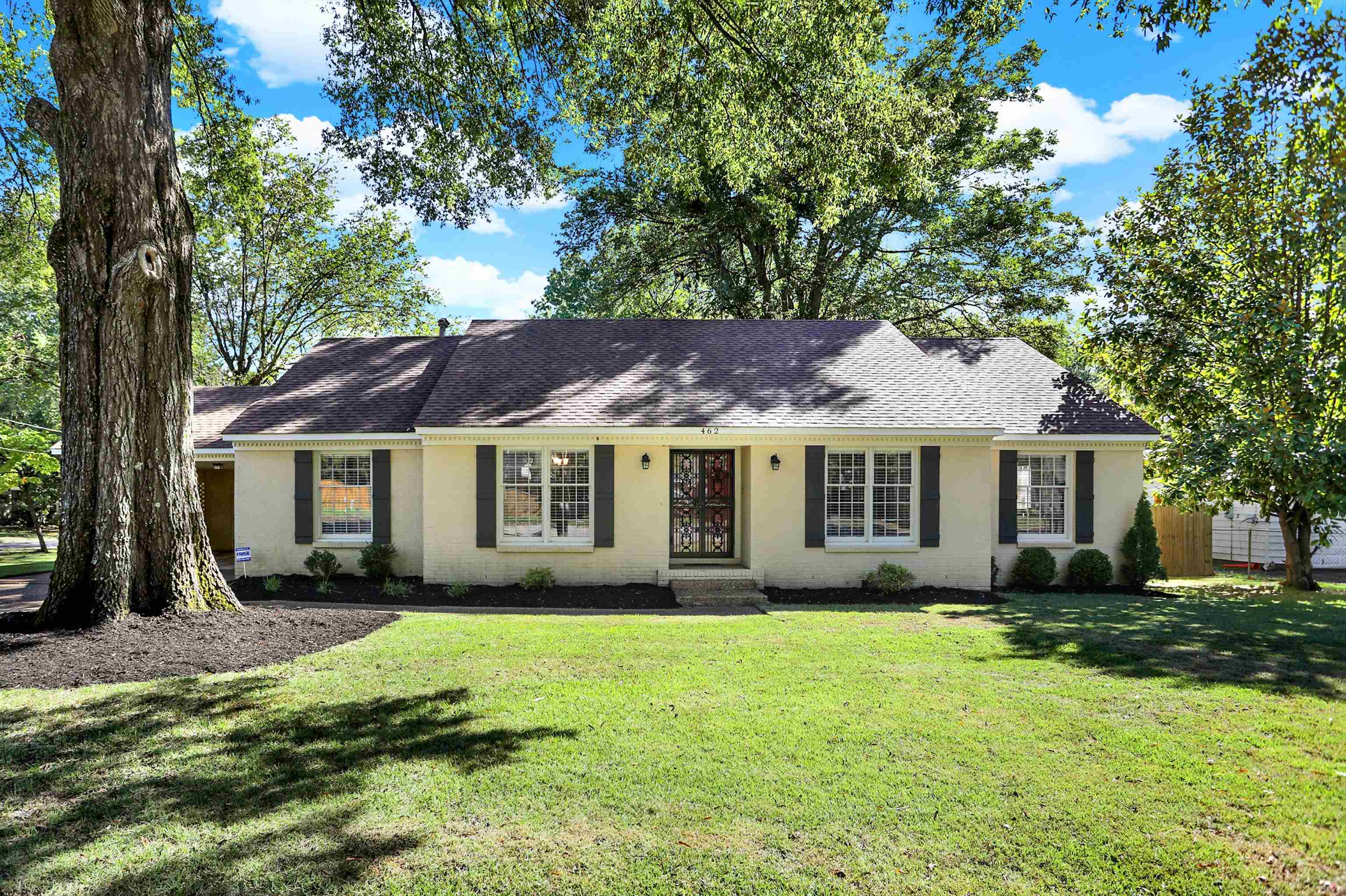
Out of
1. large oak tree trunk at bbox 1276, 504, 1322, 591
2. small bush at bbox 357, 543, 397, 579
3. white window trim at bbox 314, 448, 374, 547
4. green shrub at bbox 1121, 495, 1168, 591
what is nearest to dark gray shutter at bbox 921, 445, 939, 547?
green shrub at bbox 1121, 495, 1168, 591

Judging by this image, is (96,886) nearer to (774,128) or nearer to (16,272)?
(774,128)

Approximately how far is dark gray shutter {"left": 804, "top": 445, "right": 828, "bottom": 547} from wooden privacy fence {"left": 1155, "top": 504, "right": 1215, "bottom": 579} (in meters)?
8.98

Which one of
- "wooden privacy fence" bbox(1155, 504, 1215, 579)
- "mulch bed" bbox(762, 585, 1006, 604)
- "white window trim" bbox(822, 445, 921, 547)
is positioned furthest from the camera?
"wooden privacy fence" bbox(1155, 504, 1215, 579)

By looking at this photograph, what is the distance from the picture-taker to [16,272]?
48.7 ft

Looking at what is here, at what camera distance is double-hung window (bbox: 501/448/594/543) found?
1145cm

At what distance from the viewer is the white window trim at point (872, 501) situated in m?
11.4

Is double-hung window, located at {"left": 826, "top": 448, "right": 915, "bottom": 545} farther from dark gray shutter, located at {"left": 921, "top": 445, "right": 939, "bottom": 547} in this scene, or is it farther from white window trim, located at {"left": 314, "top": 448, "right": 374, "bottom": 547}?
white window trim, located at {"left": 314, "top": 448, "right": 374, "bottom": 547}

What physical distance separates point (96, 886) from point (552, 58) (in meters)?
10.00

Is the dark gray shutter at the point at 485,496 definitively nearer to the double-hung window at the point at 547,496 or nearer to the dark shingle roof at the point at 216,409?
the double-hung window at the point at 547,496

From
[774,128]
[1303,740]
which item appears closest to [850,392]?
[774,128]

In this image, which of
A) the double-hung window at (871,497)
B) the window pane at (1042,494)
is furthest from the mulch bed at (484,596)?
the window pane at (1042,494)

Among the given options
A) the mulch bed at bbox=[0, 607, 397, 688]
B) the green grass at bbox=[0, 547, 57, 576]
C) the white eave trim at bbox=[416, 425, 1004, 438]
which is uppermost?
the white eave trim at bbox=[416, 425, 1004, 438]

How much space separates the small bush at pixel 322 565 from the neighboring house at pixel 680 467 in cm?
37

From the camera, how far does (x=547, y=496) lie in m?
11.5
